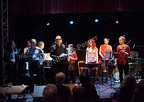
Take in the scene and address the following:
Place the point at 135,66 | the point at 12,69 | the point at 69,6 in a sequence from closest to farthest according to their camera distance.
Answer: the point at 12,69 < the point at 69,6 < the point at 135,66

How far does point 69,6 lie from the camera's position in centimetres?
1158

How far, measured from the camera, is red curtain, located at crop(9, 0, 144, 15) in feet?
37.7

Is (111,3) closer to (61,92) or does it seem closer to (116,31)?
(116,31)

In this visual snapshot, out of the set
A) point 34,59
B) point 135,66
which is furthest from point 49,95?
point 135,66

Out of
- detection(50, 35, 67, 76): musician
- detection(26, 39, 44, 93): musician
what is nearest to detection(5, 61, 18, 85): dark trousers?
detection(26, 39, 44, 93): musician

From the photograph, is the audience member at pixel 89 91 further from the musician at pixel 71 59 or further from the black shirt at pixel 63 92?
the musician at pixel 71 59

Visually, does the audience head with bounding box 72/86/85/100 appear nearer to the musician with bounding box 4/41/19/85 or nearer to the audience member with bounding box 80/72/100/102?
the audience member with bounding box 80/72/100/102

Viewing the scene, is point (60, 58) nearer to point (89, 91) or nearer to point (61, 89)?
point (61, 89)

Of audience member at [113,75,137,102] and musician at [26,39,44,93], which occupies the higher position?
musician at [26,39,44,93]

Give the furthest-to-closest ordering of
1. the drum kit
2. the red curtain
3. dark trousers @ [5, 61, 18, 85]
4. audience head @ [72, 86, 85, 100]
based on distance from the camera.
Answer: the red curtain, the drum kit, dark trousers @ [5, 61, 18, 85], audience head @ [72, 86, 85, 100]

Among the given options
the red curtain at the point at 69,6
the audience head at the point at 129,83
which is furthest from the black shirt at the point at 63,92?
the red curtain at the point at 69,6

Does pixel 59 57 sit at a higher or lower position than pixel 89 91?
higher

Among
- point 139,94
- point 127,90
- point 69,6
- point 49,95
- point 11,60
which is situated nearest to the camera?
point 49,95

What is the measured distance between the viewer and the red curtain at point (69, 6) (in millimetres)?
11500
